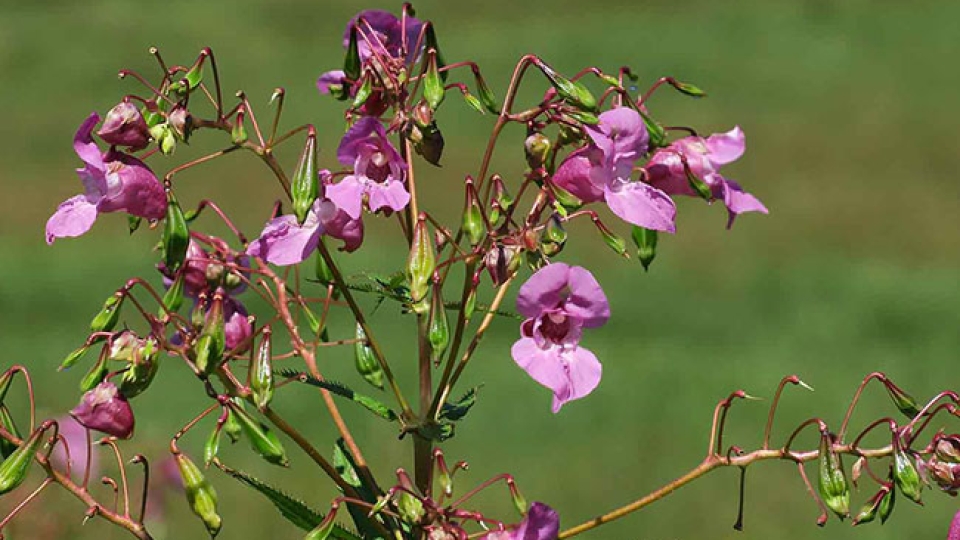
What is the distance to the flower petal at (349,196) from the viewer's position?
5.58 ft

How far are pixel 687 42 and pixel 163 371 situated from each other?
8.05 metres

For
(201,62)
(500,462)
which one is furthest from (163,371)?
(201,62)

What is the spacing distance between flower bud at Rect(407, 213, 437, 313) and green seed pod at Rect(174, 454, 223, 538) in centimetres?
32

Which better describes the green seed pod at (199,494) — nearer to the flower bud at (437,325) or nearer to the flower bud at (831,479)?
the flower bud at (437,325)

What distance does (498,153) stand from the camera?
14242 mm

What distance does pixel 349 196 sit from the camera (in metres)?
1.71

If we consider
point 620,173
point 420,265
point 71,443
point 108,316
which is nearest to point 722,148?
point 620,173

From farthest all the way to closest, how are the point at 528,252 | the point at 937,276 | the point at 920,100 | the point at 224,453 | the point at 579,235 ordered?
the point at 920,100
the point at 579,235
the point at 937,276
the point at 224,453
the point at 528,252

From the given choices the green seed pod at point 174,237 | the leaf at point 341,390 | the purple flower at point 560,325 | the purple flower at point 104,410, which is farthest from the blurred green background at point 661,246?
the purple flower at point 560,325

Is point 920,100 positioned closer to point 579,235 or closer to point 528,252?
point 579,235

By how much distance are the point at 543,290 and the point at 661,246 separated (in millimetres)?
9686

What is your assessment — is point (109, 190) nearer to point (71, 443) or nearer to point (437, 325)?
point (437, 325)

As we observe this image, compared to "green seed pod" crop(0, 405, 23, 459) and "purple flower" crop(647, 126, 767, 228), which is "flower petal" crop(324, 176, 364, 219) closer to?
"purple flower" crop(647, 126, 767, 228)

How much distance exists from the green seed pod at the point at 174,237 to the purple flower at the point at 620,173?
448 mm
